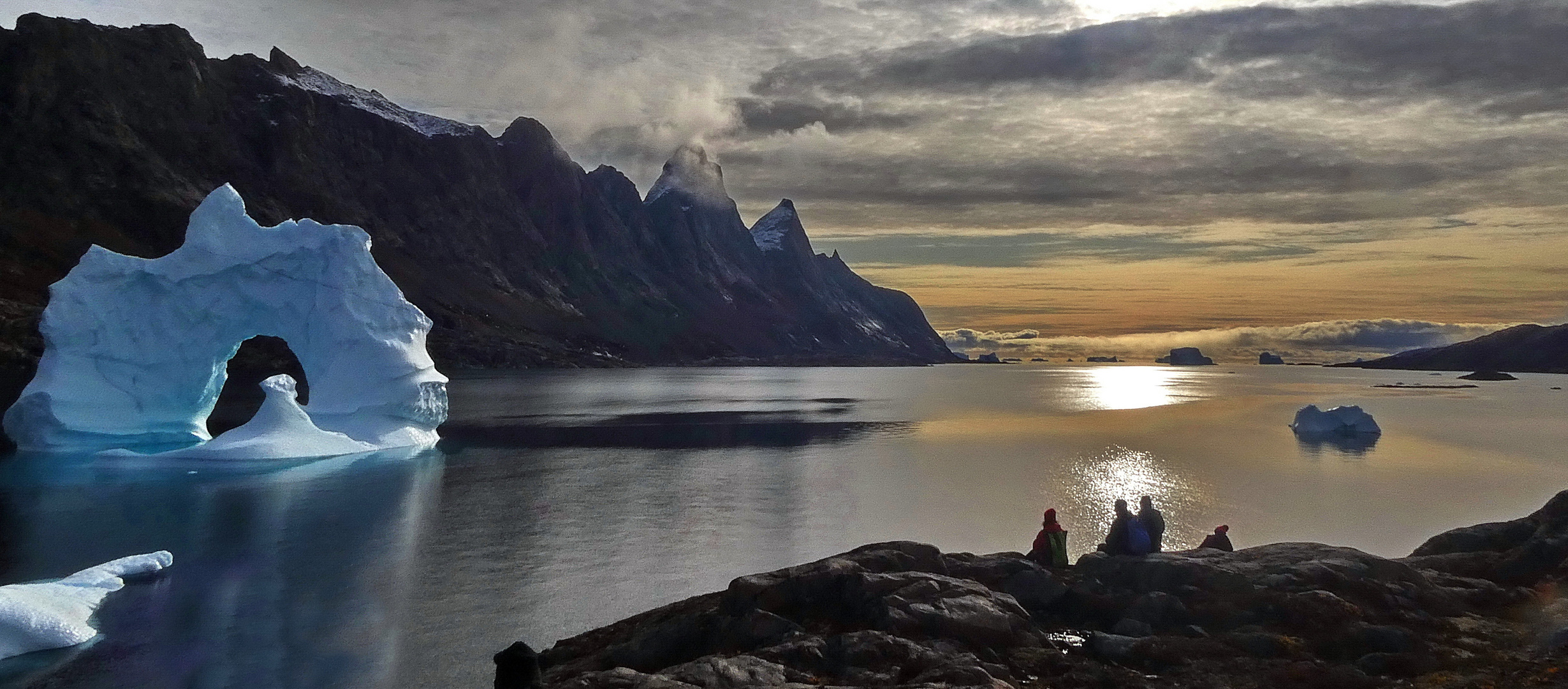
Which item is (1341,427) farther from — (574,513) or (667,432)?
(574,513)

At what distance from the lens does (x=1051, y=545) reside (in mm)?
19688

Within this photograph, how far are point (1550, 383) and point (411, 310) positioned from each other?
214 meters

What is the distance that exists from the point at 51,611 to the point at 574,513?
59.2 feet

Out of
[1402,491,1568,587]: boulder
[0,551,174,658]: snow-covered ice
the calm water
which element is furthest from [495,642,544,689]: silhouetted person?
[1402,491,1568,587]: boulder

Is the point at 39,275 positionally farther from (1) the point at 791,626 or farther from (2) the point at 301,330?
(1) the point at 791,626

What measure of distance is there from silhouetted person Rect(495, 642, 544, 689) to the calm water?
15.2ft

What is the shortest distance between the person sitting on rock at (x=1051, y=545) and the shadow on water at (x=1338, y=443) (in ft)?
155

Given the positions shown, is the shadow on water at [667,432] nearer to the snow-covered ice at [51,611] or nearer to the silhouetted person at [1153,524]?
the snow-covered ice at [51,611]

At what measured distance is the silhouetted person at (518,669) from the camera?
13984 millimetres

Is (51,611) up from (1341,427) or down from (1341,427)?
up

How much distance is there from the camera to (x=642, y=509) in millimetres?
37625

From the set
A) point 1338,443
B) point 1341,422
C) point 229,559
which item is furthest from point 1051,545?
point 1341,422

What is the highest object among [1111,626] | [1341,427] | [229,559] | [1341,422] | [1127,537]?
[1127,537]

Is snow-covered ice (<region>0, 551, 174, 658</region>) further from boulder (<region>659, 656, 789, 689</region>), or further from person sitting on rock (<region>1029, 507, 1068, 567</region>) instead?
person sitting on rock (<region>1029, 507, 1068, 567</region>)
